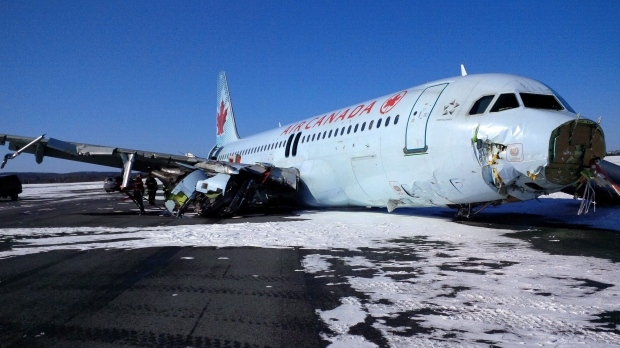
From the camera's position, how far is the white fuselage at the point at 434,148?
27.4 ft

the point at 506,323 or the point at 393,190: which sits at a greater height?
the point at 393,190

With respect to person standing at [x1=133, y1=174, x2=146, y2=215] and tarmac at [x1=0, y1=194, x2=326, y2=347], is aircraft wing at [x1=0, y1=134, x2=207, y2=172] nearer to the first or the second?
person standing at [x1=133, y1=174, x2=146, y2=215]

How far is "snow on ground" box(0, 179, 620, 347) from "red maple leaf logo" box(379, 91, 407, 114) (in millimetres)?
3077

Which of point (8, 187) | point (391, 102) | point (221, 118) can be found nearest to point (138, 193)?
point (391, 102)

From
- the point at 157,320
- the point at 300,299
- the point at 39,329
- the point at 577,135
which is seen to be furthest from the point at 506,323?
the point at 577,135

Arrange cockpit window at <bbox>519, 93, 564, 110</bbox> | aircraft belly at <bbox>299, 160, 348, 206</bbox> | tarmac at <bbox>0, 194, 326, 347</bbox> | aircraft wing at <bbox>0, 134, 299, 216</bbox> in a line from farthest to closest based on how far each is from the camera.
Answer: aircraft wing at <bbox>0, 134, 299, 216</bbox>
aircraft belly at <bbox>299, 160, 348, 206</bbox>
cockpit window at <bbox>519, 93, 564, 110</bbox>
tarmac at <bbox>0, 194, 326, 347</bbox>

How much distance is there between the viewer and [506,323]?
12.9 feet

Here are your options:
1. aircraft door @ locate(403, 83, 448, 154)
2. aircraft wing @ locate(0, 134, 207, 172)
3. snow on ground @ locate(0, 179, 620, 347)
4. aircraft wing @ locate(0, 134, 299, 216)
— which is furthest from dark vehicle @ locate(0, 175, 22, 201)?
aircraft door @ locate(403, 83, 448, 154)

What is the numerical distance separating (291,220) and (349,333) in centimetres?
975

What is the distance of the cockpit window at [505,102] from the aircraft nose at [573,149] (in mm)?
1198

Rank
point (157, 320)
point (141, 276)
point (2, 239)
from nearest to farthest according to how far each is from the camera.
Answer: point (157, 320), point (141, 276), point (2, 239)

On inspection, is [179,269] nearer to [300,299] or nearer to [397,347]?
[300,299]

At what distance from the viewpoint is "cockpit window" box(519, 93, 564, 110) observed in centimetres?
876

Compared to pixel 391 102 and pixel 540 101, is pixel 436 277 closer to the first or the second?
pixel 540 101
